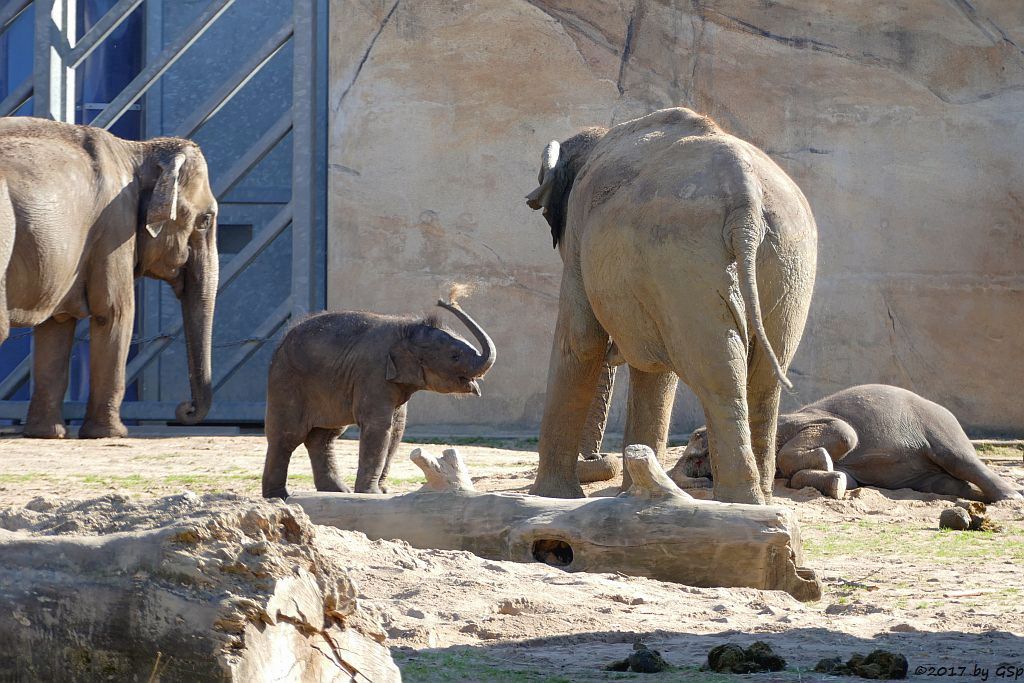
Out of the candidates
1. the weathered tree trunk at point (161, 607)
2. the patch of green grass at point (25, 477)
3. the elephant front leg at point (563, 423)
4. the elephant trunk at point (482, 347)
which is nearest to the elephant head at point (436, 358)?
the elephant trunk at point (482, 347)

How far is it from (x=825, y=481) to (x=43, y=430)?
6084 millimetres

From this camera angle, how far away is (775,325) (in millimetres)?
6020

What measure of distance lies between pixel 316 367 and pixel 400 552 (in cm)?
203

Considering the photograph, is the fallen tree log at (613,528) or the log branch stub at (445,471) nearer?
the fallen tree log at (613,528)

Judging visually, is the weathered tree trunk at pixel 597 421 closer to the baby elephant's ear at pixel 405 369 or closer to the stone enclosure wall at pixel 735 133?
the baby elephant's ear at pixel 405 369

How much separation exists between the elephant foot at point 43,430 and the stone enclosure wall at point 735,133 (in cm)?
296

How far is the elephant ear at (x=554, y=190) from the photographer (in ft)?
24.7

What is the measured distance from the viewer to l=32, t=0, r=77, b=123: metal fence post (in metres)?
13.0

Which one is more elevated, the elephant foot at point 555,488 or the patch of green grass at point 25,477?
the elephant foot at point 555,488

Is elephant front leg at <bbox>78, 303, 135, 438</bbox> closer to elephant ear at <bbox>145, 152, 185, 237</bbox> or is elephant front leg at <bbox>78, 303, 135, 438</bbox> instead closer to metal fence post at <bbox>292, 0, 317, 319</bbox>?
elephant ear at <bbox>145, 152, 185, 237</bbox>

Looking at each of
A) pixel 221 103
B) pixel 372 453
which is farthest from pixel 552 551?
pixel 221 103

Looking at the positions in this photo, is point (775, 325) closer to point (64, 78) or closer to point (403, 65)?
point (403, 65)

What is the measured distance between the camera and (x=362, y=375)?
22.0ft

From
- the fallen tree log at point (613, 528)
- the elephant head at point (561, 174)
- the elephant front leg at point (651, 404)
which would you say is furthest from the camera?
the elephant head at point (561, 174)
